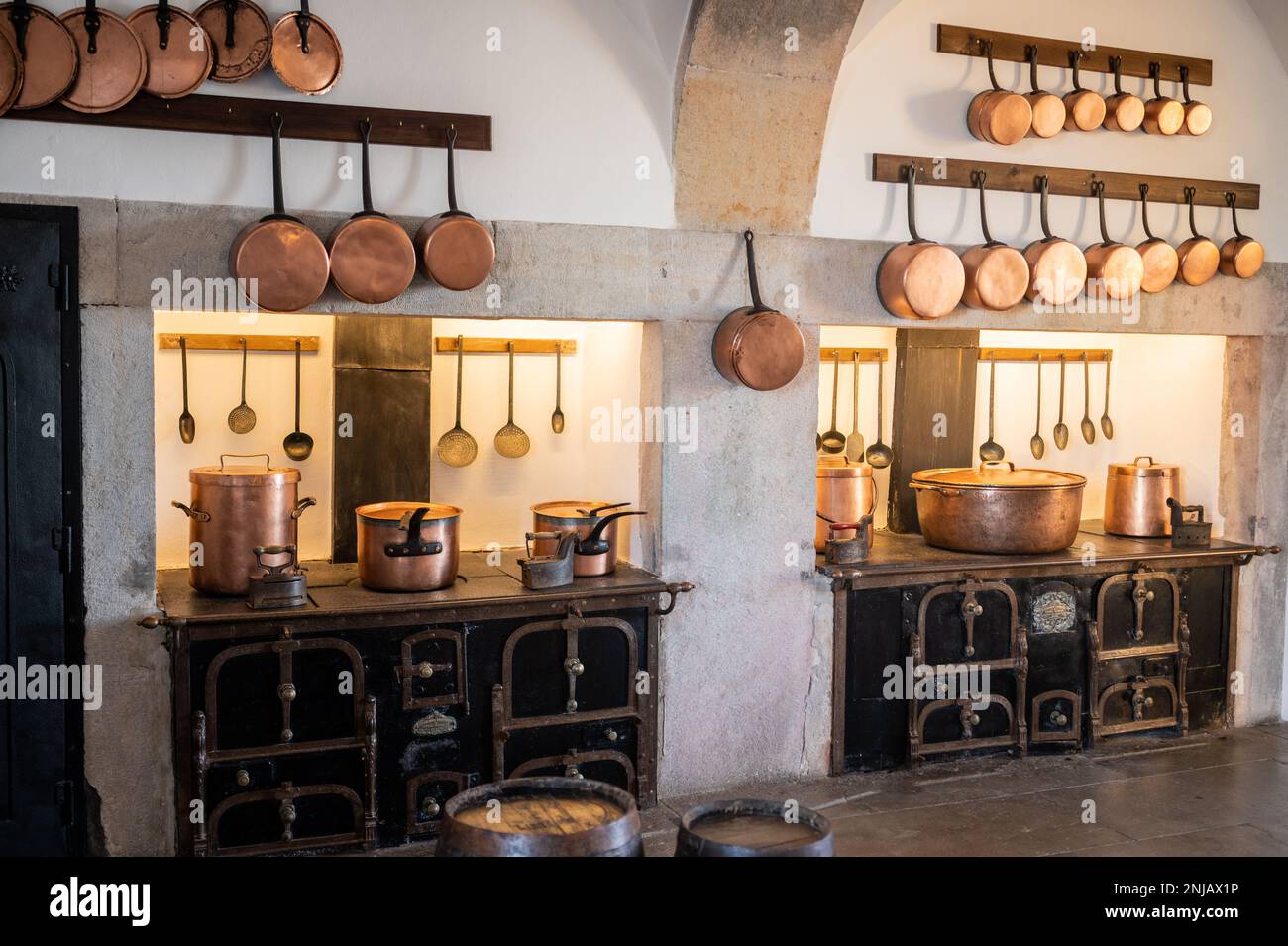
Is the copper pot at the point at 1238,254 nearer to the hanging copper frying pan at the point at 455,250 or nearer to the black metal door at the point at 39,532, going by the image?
the hanging copper frying pan at the point at 455,250

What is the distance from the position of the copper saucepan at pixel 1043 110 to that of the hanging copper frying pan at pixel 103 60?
139 inches

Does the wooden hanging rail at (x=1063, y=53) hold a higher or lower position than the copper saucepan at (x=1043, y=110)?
higher

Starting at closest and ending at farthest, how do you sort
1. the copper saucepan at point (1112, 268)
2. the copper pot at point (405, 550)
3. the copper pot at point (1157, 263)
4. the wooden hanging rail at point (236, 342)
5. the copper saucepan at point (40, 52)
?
the copper saucepan at point (40, 52) < the copper pot at point (405, 550) < the wooden hanging rail at point (236, 342) < the copper saucepan at point (1112, 268) < the copper pot at point (1157, 263)

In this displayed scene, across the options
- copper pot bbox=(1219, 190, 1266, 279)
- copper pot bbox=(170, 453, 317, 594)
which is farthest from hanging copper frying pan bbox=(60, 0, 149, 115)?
copper pot bbox=(1219, 190, 1266, 279)

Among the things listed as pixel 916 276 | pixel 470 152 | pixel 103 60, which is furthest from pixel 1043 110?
pixel 103 60

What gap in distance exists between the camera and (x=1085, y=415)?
635 centimetres

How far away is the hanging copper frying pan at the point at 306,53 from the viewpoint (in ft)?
13.2

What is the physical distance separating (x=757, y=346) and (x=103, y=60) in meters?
2.43

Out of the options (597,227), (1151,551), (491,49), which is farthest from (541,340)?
(1151,551)

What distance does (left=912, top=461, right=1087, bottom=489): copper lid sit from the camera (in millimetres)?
5242

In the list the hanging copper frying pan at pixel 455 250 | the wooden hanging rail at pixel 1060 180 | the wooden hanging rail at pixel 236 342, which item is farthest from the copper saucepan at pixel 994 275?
the wooden hanging rail at pixel 236 342

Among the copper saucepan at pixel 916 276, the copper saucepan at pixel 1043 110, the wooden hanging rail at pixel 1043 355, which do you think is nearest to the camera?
the copper saucepan at pixel 916 276

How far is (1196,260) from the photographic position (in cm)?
555

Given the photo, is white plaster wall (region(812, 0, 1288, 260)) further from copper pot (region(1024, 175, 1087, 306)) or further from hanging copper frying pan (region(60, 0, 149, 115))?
hanging copper frying pan (region(60, 0, 149, 115))
